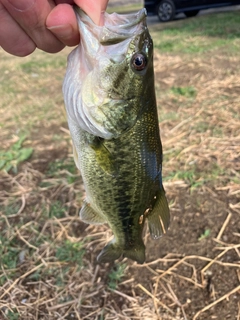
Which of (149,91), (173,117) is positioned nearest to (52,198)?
(173,117)

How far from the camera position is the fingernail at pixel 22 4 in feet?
4.15

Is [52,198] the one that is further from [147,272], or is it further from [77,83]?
[77,83]

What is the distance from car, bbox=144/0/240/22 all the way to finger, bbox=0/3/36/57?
9961mm

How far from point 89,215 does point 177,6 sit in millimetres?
10227

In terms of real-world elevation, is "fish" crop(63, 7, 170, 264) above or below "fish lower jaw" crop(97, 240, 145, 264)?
above

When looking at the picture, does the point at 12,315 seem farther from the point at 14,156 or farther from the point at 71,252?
the point at 14,156

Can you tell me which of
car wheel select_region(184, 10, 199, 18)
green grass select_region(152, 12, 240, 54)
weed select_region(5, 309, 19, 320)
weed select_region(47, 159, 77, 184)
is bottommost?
car wheel select_region(184, 10, 199, 18)

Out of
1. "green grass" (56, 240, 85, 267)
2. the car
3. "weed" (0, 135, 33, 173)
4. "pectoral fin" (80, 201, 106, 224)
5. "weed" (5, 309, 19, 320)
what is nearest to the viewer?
"pectoral fin" (80, 201, 106, 224)

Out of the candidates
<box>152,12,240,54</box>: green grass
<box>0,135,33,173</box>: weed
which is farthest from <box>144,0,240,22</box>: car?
<box>0,135,33,173</box>: weed

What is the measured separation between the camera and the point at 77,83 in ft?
4.71

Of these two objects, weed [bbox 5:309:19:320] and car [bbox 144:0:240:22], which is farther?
car [bbox 144:0:240:22]

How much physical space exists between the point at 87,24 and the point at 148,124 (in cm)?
41

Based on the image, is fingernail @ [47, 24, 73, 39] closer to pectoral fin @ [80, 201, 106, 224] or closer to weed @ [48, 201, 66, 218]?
pectoral fin @ [80, 201, 106, 224]

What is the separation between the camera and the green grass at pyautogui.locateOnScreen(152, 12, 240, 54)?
6.42 metres
